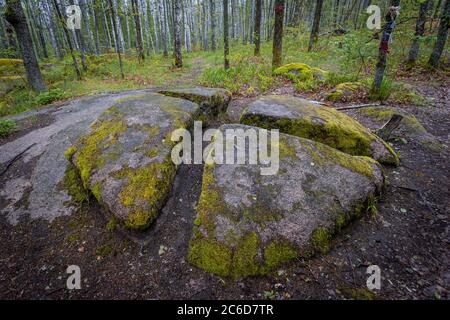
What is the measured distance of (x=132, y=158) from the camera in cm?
316

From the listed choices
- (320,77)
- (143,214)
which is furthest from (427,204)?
(320,77)

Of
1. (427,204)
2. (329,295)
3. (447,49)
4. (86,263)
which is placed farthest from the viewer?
(447,49)

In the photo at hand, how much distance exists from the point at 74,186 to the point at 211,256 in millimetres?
2339

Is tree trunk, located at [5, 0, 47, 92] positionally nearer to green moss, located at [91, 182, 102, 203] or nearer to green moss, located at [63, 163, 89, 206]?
green moss, located at [63, 163, 89, 206]

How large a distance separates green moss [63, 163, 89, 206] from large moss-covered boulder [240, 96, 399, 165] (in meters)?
2.73

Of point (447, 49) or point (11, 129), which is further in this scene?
point (447, 49)

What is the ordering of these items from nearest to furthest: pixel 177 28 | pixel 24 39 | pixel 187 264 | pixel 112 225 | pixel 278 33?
1. pixel 187 264
2. pixel 112 225
3. pixel 24 39
4. pixel 278 33
5. pixel 177 28

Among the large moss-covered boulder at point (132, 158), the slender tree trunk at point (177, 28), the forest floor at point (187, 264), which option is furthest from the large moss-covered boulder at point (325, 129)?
the slender tree trunk at point (177, 28)

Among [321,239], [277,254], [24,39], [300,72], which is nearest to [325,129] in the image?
[321,239]

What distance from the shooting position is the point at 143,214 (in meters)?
2.68

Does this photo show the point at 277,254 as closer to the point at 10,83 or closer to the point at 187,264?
the point at 187,264

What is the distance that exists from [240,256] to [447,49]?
581 inches
